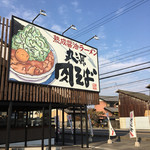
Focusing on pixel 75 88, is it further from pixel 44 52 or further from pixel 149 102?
pixel 149 102

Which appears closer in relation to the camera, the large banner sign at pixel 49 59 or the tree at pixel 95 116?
the large banner sign at pixel 49 59

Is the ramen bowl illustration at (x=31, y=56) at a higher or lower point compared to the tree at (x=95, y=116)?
higher

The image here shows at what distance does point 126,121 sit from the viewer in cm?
4328

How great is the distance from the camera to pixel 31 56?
11.6m

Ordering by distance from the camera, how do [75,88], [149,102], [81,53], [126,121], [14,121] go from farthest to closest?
[126,121] → [149,102] → [14,121] → [81,53] → [75,88]

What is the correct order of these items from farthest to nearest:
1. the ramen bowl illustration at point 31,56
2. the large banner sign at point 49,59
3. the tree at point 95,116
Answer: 1. the tree at point 95,116
2. the large banner sign at point 49,59
3. the ramen bowl illustration at point 31,56

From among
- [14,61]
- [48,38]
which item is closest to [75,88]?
[48,38]

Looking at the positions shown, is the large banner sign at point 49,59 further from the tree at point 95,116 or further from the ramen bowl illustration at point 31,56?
the tree at point 95,116

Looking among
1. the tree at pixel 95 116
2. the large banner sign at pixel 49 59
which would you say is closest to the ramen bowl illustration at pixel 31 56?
the large banner sign at pixel 49 59

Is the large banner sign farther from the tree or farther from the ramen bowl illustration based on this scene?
the tree

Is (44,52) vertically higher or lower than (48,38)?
lower

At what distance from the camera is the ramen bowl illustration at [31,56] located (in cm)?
1076

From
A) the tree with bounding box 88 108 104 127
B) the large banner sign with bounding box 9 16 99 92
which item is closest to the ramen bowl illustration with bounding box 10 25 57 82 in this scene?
the large banner sign with bounding box 9 16 99 92

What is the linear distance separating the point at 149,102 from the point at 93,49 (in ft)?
95.6
